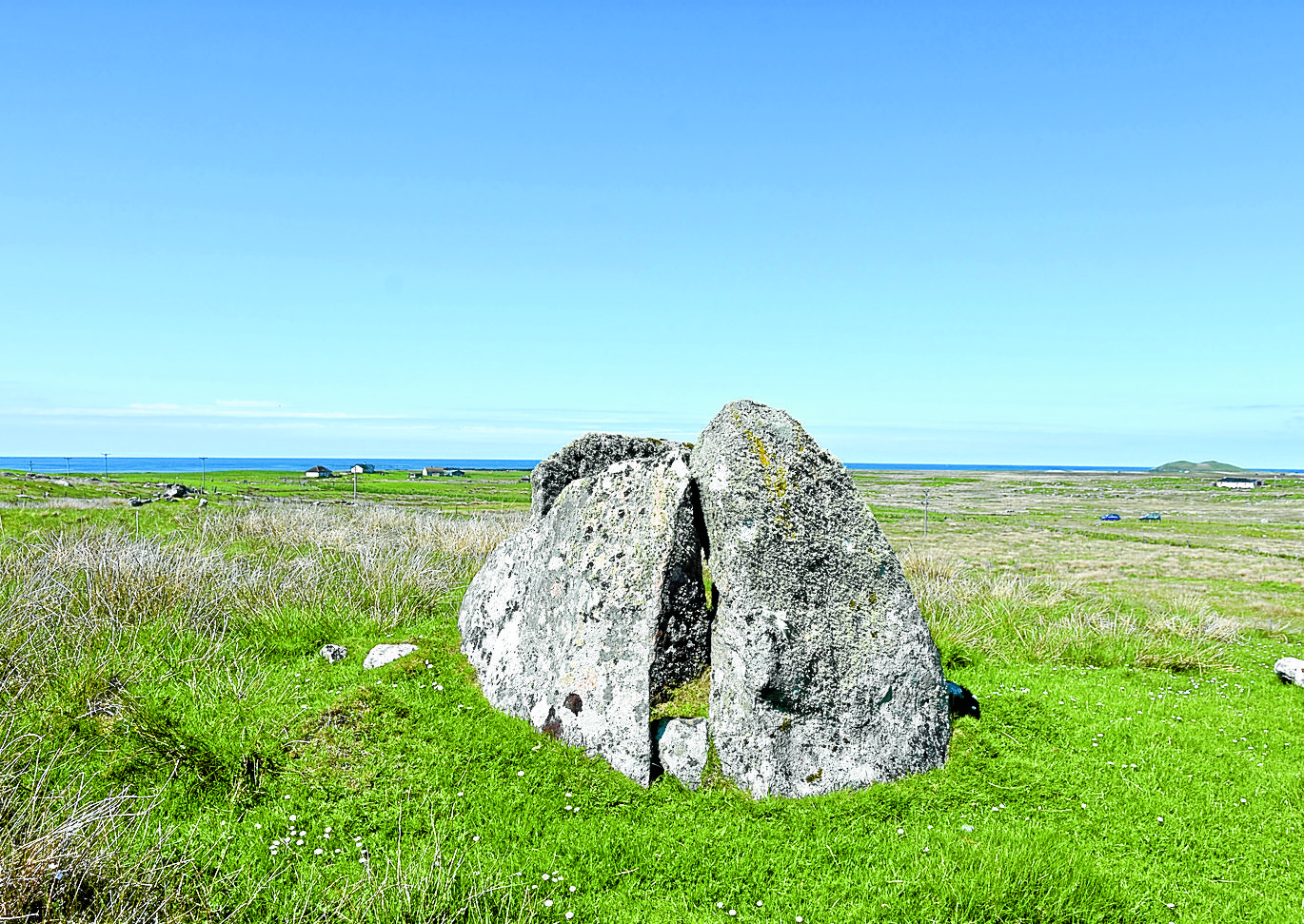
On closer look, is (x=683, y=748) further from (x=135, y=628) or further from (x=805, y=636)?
(x=135, y=628)

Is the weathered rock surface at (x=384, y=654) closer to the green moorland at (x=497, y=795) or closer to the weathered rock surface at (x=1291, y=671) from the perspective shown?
the green moorland at (x=497, y=795)

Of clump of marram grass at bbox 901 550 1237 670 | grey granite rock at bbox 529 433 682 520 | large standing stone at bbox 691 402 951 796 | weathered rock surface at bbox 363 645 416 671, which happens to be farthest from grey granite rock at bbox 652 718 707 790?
clump of marram grass at bbox 901 550 1237 670

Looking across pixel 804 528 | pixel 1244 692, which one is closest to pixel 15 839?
pixel 804 528

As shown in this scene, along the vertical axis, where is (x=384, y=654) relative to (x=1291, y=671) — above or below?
above

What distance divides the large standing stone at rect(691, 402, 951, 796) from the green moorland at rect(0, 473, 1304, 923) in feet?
1.22

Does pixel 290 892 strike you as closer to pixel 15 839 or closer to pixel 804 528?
pixel 15 839

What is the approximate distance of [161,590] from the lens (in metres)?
10.9

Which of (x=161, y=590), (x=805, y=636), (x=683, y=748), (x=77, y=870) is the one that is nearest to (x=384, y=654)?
(x=161, y=590)

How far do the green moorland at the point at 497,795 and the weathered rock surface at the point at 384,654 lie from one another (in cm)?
33

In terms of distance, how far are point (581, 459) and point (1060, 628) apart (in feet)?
A: 28.7

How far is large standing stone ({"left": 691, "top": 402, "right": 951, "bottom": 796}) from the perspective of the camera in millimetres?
6703

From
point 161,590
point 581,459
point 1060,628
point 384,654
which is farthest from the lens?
point 1060,628

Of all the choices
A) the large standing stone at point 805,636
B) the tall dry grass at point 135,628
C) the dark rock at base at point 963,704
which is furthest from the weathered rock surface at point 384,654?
the dark rock at base at point 963,704

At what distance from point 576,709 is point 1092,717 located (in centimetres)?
583
